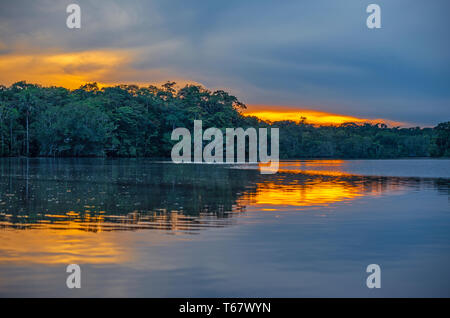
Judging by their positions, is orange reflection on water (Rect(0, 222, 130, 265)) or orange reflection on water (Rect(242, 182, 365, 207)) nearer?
orange reflection on water (Rect(0, 222, 130, 265))

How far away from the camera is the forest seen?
91.1m

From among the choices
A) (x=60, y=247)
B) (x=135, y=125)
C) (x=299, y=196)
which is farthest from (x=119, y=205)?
(x=135, y=125)

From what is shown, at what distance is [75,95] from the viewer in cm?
10969

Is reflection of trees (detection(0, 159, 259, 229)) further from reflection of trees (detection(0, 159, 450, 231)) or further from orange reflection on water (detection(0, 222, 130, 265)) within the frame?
orange reflection on water (detection(0, 222, 130, 265))

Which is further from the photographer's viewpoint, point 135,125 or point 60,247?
point 135,125

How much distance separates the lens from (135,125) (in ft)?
357

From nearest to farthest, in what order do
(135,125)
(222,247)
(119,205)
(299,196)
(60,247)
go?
(60,247)
(222,247)
(119,205)
(299,196)
(135,125)

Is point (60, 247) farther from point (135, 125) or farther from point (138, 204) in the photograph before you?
point (135, 125)

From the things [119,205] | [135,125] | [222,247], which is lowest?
[222,247]

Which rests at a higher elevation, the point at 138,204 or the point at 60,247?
the point at 138,204

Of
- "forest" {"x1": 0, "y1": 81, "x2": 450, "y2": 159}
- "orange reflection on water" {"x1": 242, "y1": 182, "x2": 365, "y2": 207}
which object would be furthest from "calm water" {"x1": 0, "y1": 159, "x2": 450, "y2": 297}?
"forest" {"x1": 0, "y1": 81, "x2": 450, "y2": 159}

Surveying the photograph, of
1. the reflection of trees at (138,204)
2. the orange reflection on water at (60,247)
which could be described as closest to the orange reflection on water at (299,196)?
the reflection of trees at (138,204)

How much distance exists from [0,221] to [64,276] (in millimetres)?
6939

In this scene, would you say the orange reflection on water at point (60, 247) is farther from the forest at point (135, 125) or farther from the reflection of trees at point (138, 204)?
the forest at point (135, 125)
